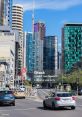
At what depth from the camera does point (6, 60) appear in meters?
157

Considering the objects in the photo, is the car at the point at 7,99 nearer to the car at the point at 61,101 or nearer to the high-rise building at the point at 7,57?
the car at the point at 61,101

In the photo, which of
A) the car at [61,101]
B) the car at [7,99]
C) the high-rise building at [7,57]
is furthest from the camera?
the high-rise building at [7,57]

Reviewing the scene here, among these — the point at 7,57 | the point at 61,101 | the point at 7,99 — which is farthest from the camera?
the point at 7,57

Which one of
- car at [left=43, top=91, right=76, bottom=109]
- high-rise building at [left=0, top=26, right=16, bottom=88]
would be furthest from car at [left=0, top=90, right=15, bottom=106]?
high-rise building at [left=0, top=26, right=16, bottom=88]

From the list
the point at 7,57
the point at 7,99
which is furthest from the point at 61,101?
the point at 7,57

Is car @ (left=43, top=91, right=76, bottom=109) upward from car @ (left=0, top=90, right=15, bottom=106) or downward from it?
upward

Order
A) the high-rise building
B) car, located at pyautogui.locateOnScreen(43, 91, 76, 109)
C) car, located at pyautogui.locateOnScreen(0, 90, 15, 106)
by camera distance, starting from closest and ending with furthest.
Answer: car, located at pyautogui.locateOnScreen(43, 91, 76, 109), car, located at pyautogui.locateOnScreen(0, 90, 15, 106), the high-rise building

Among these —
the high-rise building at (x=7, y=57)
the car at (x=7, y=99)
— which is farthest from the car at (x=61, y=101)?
the high-rise building at (x=7, y=57)

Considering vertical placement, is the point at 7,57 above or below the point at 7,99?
below

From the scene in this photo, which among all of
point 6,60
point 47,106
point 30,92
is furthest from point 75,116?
point 6,60

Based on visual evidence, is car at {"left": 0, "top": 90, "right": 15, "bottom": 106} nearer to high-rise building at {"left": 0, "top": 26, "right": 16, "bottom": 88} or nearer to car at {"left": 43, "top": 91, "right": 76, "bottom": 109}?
car at {"left": 43, "top": 91, "right": 76, "bottom": 109}

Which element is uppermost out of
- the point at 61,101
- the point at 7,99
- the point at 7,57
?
the point at 61,101

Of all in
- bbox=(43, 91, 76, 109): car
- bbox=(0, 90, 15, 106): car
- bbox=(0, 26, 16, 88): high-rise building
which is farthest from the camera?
bbox=(0, 26, 16, 88): high-rise building

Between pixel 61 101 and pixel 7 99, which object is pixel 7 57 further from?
pixel 61 101
